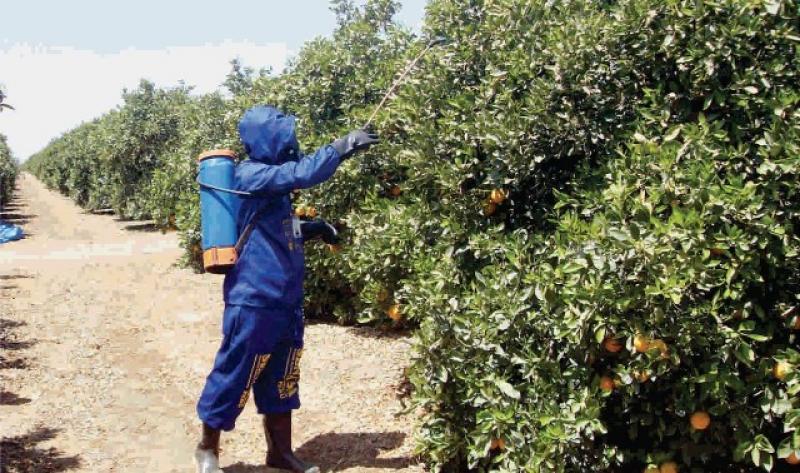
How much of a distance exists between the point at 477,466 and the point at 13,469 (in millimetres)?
2624

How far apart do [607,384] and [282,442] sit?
1920 mm

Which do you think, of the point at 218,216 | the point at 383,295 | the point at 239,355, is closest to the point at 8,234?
the point at 218,216

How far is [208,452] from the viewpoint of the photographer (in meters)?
3.93

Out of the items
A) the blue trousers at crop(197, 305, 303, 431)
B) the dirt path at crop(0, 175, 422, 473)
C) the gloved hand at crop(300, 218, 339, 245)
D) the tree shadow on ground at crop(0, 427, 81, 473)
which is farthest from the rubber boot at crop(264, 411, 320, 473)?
the tree shadow on ground at crop(0, 427, 81, 473)

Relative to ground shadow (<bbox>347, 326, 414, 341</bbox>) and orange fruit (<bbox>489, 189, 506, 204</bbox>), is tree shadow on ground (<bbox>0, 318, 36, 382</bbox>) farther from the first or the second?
orange fruit (<bbox>489, 189, 506, 204</bbox>)

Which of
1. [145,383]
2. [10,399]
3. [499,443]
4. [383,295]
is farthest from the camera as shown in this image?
[383,295]

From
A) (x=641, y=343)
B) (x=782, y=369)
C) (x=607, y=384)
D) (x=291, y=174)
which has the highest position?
(x=291, y=174)

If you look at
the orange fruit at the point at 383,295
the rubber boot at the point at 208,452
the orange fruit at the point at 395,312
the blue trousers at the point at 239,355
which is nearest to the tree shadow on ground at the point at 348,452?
the rubber boot at the point at 208,452

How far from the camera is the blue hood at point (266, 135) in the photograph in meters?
3.94

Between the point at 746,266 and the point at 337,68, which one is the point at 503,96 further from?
the point at 337,68

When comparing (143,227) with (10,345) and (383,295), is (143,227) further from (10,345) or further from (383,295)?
(383,295)

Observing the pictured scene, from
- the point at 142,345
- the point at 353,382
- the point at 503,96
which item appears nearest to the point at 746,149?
the point at 503,96

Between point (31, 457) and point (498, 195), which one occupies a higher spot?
point (498, 195)

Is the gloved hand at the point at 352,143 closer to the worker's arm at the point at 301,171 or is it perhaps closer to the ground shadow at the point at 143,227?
the worker's arm at the point at 301,171
